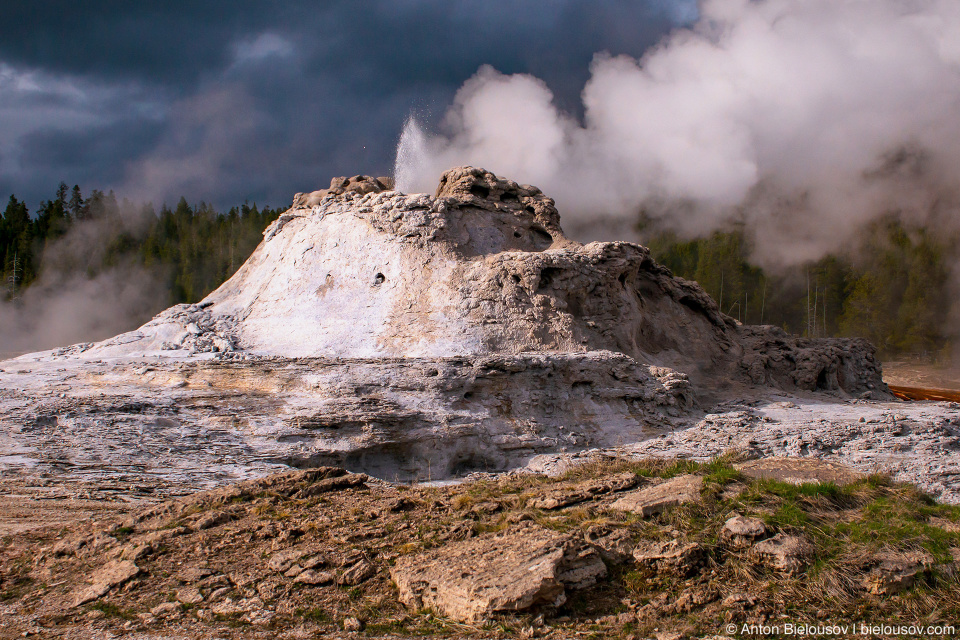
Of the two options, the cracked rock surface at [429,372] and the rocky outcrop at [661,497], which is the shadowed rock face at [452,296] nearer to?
the cracked rock surface at [429,372]

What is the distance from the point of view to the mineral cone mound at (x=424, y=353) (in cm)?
948

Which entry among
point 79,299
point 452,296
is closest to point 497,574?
point 452,296

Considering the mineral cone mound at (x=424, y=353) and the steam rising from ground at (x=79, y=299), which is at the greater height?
the steam rising from ground at (x=79, y=299)

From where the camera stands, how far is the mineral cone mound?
948cm

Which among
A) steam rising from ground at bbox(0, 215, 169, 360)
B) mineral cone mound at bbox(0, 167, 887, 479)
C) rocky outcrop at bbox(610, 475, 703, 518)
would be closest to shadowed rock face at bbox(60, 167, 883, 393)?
mineral cone mound at bbox(0, 167, 887, 479)

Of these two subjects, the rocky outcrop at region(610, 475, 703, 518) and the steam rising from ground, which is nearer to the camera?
the rocky outcrop at region(610, 475, 703, 518)

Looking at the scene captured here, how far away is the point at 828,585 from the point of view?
4723 millimetres

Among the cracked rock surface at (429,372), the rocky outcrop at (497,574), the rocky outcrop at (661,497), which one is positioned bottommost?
the rocky outcrop at (497,574)

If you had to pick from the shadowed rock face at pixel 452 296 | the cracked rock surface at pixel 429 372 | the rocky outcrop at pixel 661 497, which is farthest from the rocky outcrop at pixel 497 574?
the shadowed rock face at pixel 452 296

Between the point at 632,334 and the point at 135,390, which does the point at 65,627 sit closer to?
the point at 135,390

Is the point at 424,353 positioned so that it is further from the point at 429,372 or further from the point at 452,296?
the point at 452,296

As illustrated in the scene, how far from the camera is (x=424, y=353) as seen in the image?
1138cm

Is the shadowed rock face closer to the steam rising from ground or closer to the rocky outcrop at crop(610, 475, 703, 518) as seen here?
the rocky outcrop at crop(610, 475, 703, 518)

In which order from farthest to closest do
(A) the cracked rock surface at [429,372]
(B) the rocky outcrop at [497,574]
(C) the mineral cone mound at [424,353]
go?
(C) the mineral cone mound at [424,353] < (A) the cracked rock surface at [429,372] < (B) the rocky outcrop at [497,574]
